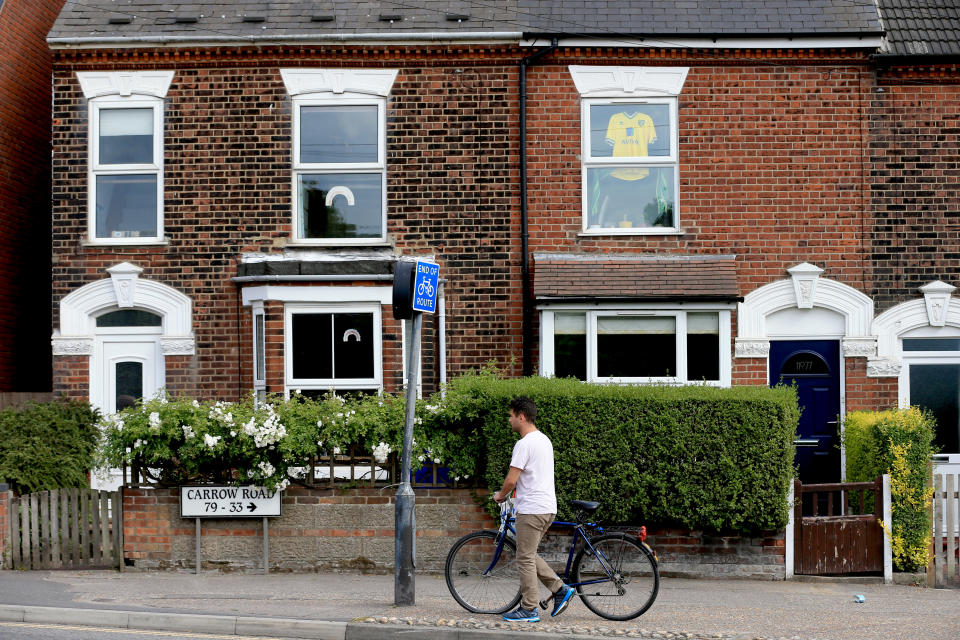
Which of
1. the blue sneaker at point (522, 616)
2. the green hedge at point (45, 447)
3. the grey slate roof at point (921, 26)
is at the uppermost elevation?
the grey slate roof at point (921, 26)

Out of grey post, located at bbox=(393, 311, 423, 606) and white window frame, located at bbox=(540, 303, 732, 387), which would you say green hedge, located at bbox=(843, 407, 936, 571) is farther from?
grey post, located at bbox=(393, 311, 423, 606)

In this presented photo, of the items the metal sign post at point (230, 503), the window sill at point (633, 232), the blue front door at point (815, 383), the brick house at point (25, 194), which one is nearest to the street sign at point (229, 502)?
the metal sign post at point (230, 503)

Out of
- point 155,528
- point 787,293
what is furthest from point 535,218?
point 155,528

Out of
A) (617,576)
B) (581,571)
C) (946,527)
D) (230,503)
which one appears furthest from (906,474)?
(230,503)

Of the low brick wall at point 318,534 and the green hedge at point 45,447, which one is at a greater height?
the green hedge at point 45,447

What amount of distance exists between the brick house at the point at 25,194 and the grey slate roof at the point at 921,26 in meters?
12.2

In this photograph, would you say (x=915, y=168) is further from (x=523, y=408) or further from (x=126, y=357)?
(x=126, y=357)

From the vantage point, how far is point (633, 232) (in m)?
13.9

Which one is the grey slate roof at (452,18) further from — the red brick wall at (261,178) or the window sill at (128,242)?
the window sill at (128,242)

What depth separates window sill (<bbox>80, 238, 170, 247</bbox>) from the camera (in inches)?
548

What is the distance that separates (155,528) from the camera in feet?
35.9

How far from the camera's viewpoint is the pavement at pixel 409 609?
8156 mm

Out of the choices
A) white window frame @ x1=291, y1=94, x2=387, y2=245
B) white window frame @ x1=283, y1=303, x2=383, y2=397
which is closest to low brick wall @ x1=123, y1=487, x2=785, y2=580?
white window frame @ x1=283, y1=303, x2=383, y2=397

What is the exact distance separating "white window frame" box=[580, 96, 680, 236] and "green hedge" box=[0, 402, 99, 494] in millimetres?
6640
